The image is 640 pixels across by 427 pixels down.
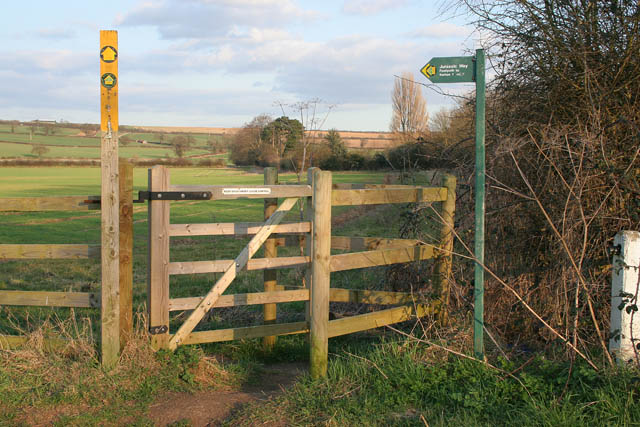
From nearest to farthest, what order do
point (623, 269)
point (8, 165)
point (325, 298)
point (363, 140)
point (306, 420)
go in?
1. point (306, 420)
2. point (623, 269)
3. point (325, 298)
4. point (363, 140)
5. point (8, 165)

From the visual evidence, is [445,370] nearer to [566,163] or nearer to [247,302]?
[247,302]

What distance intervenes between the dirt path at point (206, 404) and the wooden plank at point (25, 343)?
1.07 metres

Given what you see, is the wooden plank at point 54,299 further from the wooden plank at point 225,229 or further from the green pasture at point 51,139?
the green pasture at point 51,139

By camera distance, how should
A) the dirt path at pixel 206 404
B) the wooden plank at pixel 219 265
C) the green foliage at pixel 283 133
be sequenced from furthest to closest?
1. the green foliage at pixel 283 133
2. the wooden plank at pixel 219 265
3. the dirt path at pixel 206 404

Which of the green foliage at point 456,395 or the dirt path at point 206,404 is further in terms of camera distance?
the dirt path at point 206,404

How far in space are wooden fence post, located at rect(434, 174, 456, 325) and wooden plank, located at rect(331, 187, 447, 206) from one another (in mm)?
99

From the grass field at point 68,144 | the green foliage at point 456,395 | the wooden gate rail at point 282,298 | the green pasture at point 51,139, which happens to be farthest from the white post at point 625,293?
the green pasture at point 51,139

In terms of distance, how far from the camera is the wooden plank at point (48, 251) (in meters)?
4.99

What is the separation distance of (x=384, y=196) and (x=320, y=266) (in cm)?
102

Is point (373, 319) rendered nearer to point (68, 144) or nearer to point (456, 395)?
point (456, 395)

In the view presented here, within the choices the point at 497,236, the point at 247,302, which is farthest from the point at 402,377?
the point at 497,236

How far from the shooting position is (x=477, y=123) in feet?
15.6

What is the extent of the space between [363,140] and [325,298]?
42.0 m

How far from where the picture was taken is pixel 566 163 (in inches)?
218
